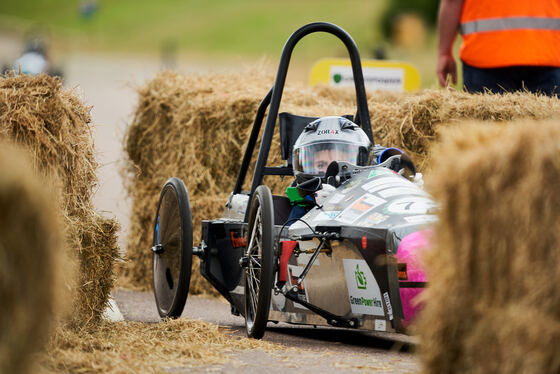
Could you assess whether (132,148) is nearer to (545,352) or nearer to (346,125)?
(346,125)

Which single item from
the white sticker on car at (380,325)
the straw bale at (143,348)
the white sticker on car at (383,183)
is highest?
the white sticker on car at (383,183)

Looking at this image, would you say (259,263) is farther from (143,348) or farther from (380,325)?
(143,348)

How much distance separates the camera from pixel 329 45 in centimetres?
7950

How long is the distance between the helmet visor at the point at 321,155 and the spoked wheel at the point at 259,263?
84cm

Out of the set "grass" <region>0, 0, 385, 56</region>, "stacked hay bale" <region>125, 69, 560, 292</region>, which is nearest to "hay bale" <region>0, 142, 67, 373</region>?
"stacked hay bale" <region>125, 69, 560, 292</region>

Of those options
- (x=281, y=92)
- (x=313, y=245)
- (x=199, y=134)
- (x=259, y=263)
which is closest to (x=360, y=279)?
(x=313, y=245)

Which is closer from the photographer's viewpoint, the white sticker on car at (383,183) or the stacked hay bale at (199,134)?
the white sticker on car at (383,183)

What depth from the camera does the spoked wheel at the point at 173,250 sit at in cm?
741

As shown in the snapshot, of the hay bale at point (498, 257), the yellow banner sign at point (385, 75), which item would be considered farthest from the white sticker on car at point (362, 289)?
the yellow banner sign at point (385, 75)

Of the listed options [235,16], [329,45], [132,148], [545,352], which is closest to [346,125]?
[545,352]

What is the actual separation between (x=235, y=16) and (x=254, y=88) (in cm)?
9273

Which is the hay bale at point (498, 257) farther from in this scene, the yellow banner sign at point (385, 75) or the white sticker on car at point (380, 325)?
the yellow banner sign at point (385, 75)

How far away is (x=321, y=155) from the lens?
7223 mm

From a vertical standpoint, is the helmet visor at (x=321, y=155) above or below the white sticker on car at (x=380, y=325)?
above
